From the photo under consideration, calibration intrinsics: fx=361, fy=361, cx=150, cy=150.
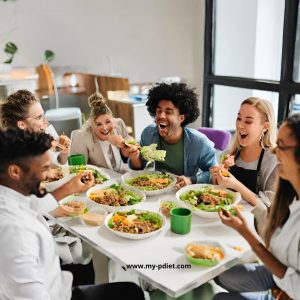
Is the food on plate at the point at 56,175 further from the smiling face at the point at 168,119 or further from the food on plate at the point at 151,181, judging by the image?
the smiling face at the point at 168,119

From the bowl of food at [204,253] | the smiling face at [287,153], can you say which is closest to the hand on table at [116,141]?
the bowl of food at [204,253]

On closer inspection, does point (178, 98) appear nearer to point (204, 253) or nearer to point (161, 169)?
point (161, 169)

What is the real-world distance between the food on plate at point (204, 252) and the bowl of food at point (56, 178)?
0.97m

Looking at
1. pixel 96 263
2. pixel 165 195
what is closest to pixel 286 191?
pixel 165 195

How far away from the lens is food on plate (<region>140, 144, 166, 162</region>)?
221 cm

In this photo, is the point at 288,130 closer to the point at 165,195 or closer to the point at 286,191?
the point at 286,191

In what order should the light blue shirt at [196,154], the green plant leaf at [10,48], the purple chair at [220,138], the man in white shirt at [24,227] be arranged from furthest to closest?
the green plant leaf at [10,48]
the purple chair at [220,138]
the light blue shirt at [196,154]
the man in white shirt at [24,227]

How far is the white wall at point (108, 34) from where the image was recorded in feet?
17.0

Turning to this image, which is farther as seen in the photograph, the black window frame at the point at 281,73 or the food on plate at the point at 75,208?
the black window frame at the point at 281,73

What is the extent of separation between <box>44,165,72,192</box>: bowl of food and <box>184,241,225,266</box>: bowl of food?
3.16 feet

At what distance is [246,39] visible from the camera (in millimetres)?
4730

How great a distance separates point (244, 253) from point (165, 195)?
649 mm

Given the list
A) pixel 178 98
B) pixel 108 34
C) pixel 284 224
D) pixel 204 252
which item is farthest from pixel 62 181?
pixel 108 34

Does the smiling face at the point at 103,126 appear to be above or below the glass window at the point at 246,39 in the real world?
below
